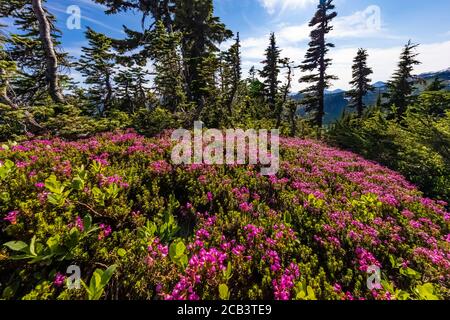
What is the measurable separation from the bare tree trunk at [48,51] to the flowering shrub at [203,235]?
4555mm

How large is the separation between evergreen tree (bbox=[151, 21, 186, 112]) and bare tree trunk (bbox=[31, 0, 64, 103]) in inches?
232

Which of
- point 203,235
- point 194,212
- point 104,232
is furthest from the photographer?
point 194,212

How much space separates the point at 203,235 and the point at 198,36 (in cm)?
2265

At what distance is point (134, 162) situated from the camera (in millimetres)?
6559

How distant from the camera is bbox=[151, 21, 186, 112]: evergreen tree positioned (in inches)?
560

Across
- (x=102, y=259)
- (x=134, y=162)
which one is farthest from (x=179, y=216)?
(x=134, y=162)

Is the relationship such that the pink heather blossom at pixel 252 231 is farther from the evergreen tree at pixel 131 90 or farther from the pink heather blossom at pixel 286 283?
the evergreen tree at pixel 131 90

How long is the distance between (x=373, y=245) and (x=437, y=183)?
6.17 metres

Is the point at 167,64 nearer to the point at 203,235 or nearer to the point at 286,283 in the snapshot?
the point at 203,235

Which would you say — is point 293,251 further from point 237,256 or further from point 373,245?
point 373,245

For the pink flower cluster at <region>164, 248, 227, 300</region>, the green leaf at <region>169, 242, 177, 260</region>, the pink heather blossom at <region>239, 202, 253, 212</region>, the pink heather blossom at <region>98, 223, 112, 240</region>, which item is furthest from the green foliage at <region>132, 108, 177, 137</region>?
the green leaf at <region>169, 242, 177, 260</region>

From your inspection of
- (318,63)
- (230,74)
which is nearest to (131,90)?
(230,74)

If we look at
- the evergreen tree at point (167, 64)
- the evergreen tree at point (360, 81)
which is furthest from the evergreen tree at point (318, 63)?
the evergreen tree at point (167, 64)

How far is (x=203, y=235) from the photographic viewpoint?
3996mm
